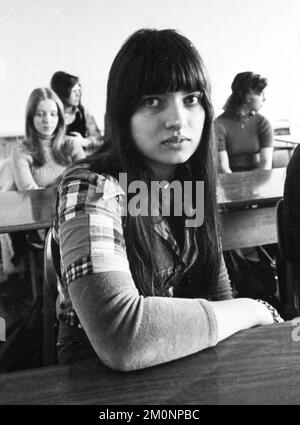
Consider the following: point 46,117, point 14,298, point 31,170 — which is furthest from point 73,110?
point 14,298

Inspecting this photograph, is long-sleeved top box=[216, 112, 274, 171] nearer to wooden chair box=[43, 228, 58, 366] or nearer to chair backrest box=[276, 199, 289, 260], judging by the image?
chair backrest box=[276, 199, 289, 260]

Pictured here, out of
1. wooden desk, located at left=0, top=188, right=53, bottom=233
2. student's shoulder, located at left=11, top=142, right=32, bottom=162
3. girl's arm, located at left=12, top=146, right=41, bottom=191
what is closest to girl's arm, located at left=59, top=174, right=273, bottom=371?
wooden desk, located at left=0, top=188, right=53, bottom=233

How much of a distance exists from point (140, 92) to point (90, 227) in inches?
11.6

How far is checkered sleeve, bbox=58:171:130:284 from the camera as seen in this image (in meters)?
0.68

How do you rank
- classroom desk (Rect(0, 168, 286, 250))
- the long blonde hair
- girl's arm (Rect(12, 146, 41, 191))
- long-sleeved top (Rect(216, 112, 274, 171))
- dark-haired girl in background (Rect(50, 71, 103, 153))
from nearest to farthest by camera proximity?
classroom desk (Rect(0, 168, 286, 250))
girl's arm (Rect(12, 146, 41, 191))
the long blonde hair
long-sleeved top (Rect(216, 112, 274, 171))
dark-haired girl in background (Rect(50, 71, 103, 153))

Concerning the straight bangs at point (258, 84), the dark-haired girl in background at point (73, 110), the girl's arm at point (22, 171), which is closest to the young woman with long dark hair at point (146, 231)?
the girl's arm at point (22, 171)

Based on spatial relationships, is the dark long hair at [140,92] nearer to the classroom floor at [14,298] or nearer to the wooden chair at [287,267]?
the wooden chair at [287,267]

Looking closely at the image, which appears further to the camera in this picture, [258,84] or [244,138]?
[244,138]

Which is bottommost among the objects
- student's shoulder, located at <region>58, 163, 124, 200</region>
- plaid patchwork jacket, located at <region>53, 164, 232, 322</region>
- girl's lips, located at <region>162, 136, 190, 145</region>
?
plaid patchwork jacket, located at <region>53, 164, 232, 322</region>

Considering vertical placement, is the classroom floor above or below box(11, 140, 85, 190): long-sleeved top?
below

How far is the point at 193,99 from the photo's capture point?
0.90 metres

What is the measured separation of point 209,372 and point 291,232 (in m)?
0.89

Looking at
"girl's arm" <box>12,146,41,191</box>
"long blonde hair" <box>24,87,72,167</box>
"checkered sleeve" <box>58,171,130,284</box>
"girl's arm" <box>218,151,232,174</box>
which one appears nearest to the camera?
"checkered sleeve" <box>58,171,130,284</box>

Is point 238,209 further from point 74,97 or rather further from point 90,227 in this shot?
point 74,97
